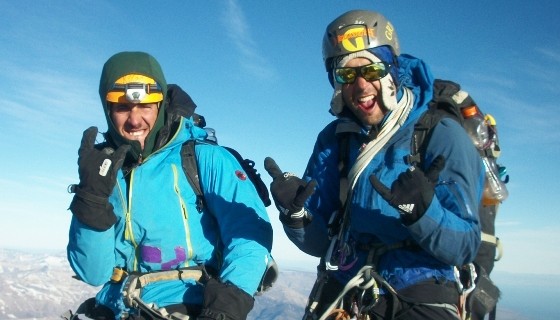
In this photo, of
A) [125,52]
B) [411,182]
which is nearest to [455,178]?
[411,182]

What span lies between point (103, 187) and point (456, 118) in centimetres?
338

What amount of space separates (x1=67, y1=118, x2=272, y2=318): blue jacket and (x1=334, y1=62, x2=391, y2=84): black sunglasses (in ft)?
4.76

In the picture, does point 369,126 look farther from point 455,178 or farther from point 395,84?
point 455,178

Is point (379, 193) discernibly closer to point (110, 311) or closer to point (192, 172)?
point (192, 172)

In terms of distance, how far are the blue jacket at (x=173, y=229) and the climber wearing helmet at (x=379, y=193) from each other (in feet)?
1.46

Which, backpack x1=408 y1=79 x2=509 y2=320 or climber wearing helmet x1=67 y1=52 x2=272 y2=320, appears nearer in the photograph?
backpack x1=408 y1=79 x2=509 y2=320

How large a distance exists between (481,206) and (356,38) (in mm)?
2126

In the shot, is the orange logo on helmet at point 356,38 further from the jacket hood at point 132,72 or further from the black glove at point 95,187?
A: the black glove at point 95,187

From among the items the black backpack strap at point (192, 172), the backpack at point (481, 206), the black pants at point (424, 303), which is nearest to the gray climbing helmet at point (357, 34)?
the backpack at point (481, 206)

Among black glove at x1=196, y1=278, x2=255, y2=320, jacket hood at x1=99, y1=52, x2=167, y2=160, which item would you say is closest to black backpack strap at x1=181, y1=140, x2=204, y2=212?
jacket hood at x1=99, y1=52, x2=167, y2=160

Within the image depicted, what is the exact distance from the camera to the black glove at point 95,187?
14.2ft

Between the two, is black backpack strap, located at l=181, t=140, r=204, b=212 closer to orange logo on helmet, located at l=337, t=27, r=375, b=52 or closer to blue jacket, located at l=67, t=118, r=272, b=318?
blue jacket, located at l=67, t=118, r=272, b=318

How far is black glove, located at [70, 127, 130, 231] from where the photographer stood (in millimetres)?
4324

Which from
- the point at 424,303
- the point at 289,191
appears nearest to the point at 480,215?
the point at 424,303
